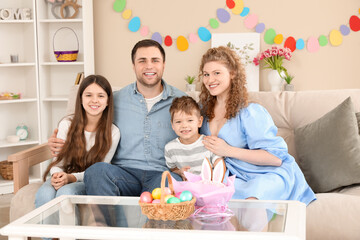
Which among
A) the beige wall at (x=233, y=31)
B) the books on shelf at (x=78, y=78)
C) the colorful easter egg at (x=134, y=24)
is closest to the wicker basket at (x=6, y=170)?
the books on shelf at (x=78, y=78)

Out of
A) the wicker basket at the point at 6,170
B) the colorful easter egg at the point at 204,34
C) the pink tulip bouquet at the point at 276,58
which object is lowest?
the wicker basket at the point at 6,170

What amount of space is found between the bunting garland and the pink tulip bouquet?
19 cm

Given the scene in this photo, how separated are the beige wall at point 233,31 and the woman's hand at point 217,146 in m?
2.38

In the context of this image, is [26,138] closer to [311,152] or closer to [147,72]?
[147,72]

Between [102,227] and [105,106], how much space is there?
114 cm

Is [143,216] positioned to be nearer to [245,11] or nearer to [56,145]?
[56,145]

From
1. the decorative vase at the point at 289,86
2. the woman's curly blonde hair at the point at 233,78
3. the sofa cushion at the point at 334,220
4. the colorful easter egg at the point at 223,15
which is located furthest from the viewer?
the colorful easter egg at the point at 223,15

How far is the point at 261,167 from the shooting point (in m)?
2.39

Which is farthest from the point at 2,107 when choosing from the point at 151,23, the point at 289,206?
the point at 289,206

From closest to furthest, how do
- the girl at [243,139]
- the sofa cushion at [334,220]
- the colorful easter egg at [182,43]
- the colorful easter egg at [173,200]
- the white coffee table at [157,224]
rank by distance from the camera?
the white coffee table at [157,224] → the colorful easter egg at [173,200] → the sofa cushion at [334,220] → the girl at [243,139] → the colorful easter egg at [182,43]

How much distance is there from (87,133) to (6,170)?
2.26 m

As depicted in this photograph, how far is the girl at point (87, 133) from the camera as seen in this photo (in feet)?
8.33

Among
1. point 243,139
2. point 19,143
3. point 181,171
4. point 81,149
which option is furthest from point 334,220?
point 19,143

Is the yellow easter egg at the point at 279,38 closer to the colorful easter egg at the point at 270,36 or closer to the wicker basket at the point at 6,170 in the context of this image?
the colorful easter egg at the point at 270,36
